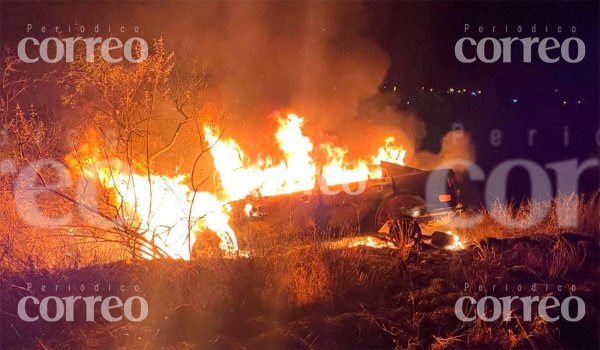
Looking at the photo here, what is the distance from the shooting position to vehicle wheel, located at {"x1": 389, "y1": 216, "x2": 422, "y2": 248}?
7.29 meters

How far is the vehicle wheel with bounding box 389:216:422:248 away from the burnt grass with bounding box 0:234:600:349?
0.32 metres

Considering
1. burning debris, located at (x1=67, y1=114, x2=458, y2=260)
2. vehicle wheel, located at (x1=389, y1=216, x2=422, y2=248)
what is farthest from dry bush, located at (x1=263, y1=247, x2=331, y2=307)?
vehicle wheel, located at (x1=389, y1=216, x2=422, y2=248)

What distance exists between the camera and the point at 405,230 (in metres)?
7.94

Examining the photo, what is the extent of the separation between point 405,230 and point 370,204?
0.87 m

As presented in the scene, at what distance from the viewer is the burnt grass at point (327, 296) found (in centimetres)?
523

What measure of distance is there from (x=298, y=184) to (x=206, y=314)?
15.4 ft

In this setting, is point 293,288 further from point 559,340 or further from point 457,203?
point 457,203

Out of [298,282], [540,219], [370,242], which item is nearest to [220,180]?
[370,242]

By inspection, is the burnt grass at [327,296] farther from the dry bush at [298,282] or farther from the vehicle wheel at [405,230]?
the vehicle wheel at [405,230]

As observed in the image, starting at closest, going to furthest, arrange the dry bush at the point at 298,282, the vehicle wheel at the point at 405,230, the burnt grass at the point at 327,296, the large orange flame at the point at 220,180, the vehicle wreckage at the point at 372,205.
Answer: the burnt grass at the point at 327,296 → the dry bush at the point at 298,282 → the vehicle wheel at the point at 405,230 → the large orange flame at the point at 220,180 → the vehicle wreckage at the point at 372,205

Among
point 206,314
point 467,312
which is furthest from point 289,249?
point 467,312

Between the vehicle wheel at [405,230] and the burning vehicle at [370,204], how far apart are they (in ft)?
0.33

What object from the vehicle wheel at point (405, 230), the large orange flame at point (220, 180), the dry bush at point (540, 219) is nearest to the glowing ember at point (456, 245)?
the dry bush at point (540, 219)

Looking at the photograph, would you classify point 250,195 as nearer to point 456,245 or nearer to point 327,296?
point 327,296
